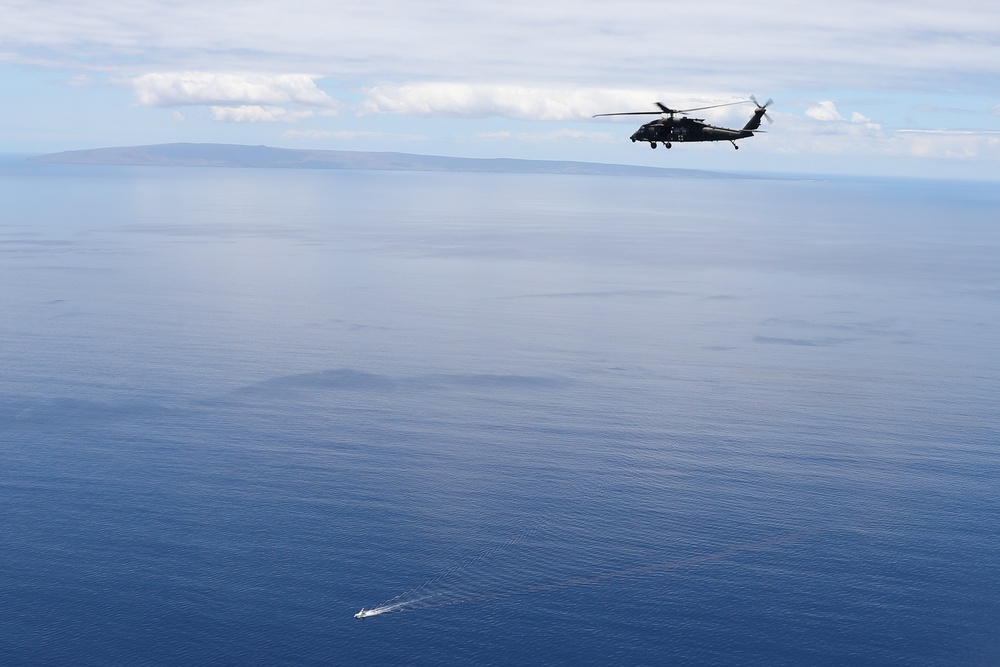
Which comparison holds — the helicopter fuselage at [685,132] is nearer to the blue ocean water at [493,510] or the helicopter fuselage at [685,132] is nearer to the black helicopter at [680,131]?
the black helicopter at [680,131]

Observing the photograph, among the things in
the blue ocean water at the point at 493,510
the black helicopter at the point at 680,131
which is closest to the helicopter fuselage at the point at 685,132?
the black helicopter at the point at 680,131

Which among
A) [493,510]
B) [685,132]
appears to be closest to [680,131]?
[685,132]

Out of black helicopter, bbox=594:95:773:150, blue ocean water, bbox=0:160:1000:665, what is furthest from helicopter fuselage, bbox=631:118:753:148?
blue ocean water, bbox=0:160:1000:665

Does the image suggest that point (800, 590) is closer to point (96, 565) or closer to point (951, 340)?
point (96, 565)

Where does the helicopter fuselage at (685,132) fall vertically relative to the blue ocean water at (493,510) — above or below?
above

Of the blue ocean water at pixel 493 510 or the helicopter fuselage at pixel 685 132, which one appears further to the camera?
the blue ocean water at pixel 493 510

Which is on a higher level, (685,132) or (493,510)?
(685,132)

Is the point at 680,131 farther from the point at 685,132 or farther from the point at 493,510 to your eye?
the point at 493,510

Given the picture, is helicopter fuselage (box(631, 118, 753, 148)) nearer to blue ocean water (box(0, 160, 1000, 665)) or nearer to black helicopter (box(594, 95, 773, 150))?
black helicopter (box(594, 95, 773, 150))

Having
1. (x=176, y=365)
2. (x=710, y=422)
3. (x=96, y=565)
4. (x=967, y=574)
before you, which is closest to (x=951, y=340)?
(x=710, y=422)

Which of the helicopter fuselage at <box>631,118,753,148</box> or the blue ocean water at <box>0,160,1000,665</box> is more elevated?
the helicopter fuselage at <box>631,118,753,148</box>

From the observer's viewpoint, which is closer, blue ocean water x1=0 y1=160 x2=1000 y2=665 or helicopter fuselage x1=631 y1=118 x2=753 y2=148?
helicopter fuselage x1=631 y1=118 x2=753 y2=148

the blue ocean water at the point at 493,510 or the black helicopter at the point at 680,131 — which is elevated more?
the black helicopter at the point at 680,131
